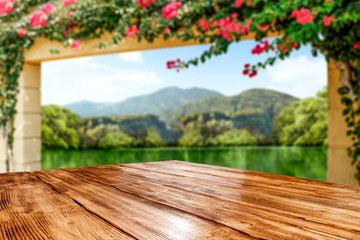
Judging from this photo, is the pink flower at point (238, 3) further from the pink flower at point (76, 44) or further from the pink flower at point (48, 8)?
the pink flower at point (48, 8)

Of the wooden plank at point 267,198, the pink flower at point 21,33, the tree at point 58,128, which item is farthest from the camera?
the tree at point 58,128

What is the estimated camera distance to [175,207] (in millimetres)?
665

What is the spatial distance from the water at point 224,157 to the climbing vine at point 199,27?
1636mm

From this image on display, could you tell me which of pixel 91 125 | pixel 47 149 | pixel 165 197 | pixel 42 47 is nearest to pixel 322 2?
pixel 165 197

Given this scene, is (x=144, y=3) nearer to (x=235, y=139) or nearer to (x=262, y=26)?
(x=262, y=26)

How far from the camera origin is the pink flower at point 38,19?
11.6 feet

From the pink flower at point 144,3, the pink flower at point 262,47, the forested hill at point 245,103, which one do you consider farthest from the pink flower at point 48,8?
the forested hill at point 245,103

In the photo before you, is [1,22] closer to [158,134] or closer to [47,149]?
[47,149]

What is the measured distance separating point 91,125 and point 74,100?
1411 mm

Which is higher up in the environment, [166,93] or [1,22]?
[1,22]

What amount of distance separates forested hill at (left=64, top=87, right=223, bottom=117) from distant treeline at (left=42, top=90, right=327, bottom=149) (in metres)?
0.76

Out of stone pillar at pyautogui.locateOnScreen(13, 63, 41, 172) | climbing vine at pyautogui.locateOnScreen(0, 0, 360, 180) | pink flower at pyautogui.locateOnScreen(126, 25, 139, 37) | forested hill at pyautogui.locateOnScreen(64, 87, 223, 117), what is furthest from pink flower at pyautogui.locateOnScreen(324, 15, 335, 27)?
forested hill at pyautogui.locateOnScreen(64, 87, 223, 117)

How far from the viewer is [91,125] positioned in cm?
684

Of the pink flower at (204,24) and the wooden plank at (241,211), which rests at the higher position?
the pink flower at (204,24)
